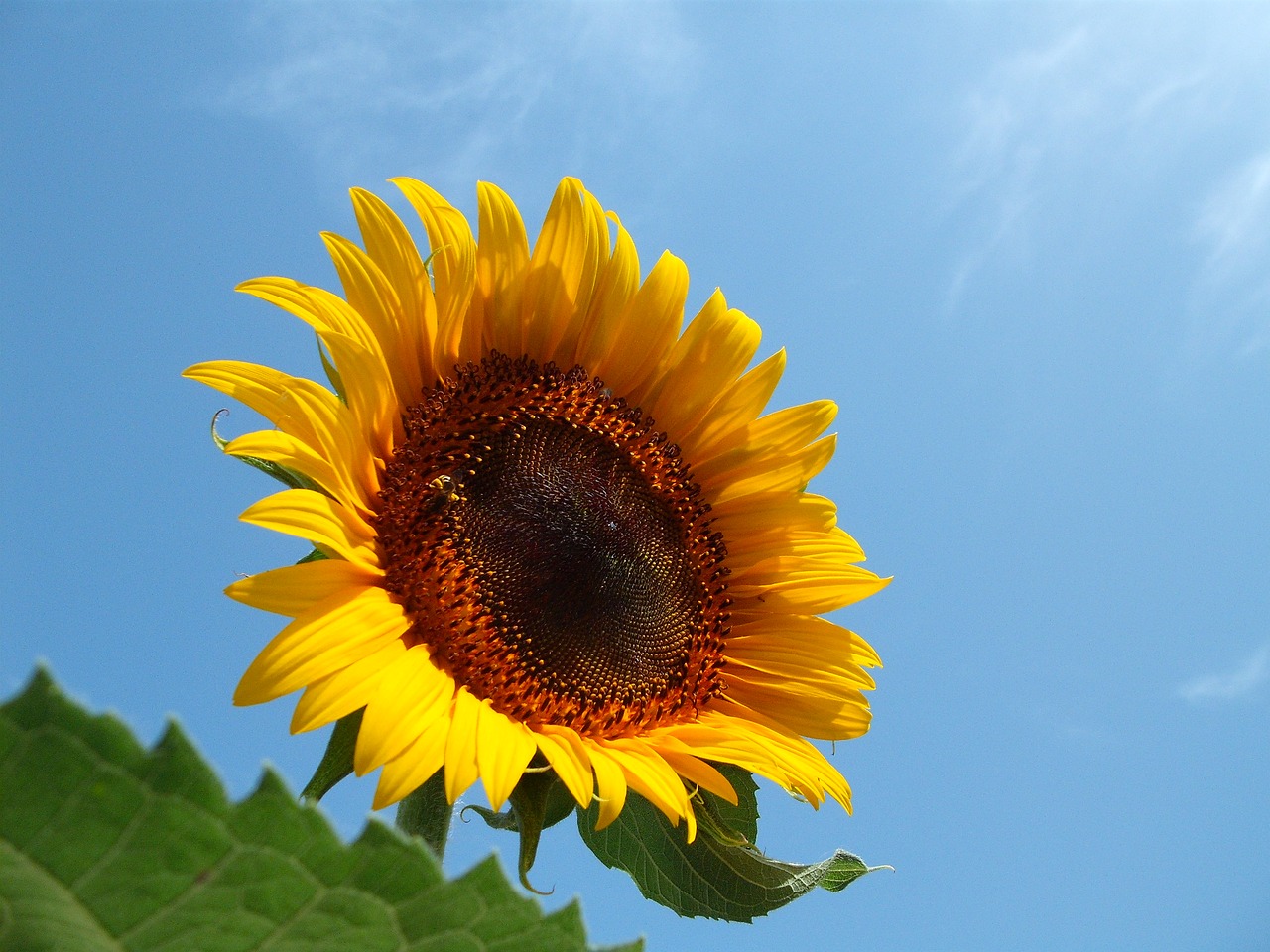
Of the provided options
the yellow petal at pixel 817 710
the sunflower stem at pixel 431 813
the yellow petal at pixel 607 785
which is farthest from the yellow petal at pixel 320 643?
the yellow petal at pixel 817 710

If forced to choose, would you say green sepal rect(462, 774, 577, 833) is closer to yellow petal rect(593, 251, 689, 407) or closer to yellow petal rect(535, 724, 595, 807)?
yellow petal rect(535, 724, 595, 807)

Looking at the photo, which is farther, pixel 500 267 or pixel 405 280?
pixel 500 267

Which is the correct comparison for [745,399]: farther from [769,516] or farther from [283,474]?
[283,474]

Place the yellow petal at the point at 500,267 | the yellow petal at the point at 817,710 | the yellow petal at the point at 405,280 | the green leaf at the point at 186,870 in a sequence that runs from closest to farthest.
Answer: the green leaf at the point at 186,870, the yellow petal at the point at 405,280, the yellow petal at the point at 500,267, the yellow petal at the point at 817,710

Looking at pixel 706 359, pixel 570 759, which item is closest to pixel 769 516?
pixel 706 359

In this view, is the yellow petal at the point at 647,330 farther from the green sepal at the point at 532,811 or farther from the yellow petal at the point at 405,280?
the green sepal at the point at 532,811

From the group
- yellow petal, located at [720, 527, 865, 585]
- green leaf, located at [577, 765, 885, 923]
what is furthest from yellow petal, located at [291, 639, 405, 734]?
yellow petal, located at [720, 527, 865, 585]

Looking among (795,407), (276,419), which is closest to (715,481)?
(795,407)
